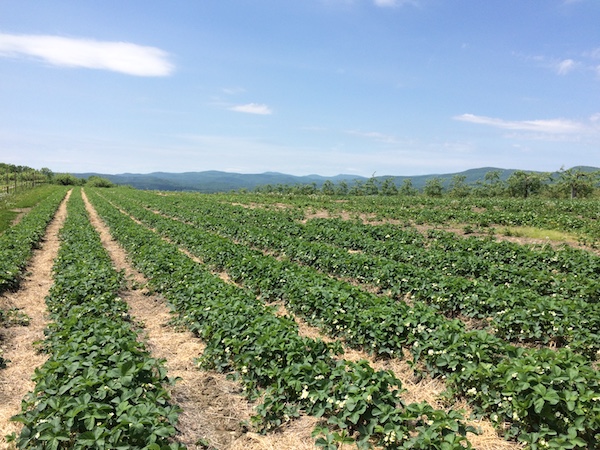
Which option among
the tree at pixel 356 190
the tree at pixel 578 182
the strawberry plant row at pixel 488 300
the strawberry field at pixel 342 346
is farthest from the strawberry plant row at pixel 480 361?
the tree at pixel 356 190

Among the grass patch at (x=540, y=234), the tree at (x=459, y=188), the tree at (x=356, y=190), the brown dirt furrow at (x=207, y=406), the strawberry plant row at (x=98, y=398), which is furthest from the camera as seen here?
the tree at (x=356, y=190)

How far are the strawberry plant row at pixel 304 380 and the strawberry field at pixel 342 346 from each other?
3 centimetres

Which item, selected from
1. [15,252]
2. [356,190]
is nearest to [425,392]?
[15,252]

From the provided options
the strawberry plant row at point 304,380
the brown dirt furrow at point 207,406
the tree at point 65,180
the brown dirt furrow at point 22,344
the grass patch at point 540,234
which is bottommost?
the brown dirt furrow at point 207,406

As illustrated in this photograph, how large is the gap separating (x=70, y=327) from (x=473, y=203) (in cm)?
2799

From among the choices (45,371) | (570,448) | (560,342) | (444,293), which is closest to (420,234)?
(444,293)

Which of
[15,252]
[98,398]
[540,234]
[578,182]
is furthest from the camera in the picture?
[578,182]

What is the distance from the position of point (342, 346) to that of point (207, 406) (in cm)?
294

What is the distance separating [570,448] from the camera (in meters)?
3.82

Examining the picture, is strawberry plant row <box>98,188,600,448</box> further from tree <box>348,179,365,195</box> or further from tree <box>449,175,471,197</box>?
tree <box>348,179,365,195</box>

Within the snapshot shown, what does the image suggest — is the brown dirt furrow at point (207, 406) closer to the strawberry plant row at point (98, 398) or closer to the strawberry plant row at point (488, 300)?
the strawberry plant row at point (98, 398)

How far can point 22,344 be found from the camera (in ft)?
23.9

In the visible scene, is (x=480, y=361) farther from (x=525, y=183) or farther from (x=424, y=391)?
(x=525, y=183)

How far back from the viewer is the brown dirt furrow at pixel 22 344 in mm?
5031
